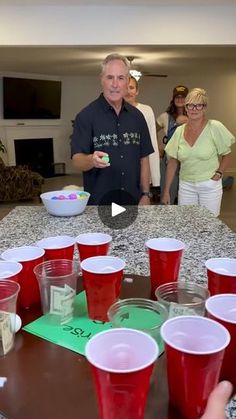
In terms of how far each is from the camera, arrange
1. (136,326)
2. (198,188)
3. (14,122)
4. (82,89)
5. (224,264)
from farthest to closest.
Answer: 1. (82,89)
2. (14,122)
3. (198,188)
4. (224,264)
5. (136,326)

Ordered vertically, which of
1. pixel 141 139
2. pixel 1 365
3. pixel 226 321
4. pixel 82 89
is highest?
pixel 82 89

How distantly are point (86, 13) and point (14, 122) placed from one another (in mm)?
5357

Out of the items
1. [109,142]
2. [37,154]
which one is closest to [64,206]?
[109,142]

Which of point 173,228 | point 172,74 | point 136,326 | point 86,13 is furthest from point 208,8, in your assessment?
point 172,74

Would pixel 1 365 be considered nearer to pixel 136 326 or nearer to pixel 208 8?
pixel 136 326

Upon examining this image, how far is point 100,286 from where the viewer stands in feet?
2.49

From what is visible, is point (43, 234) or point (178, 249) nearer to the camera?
point (178, 249)

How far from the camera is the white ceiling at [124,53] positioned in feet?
17.9

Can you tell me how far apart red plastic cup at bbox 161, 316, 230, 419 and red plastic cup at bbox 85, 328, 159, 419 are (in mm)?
40

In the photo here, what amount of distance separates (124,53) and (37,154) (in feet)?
13.4

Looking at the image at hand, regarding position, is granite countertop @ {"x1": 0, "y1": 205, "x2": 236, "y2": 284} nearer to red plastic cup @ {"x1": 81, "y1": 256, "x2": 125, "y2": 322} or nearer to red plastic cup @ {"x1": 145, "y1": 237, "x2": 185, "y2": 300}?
red plastic cup @ {"x1": 145, "y1": 237, "x2": 185, "y2": 300}

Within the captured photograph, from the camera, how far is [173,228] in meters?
1.49

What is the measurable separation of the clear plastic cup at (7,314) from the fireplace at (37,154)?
8358mm
